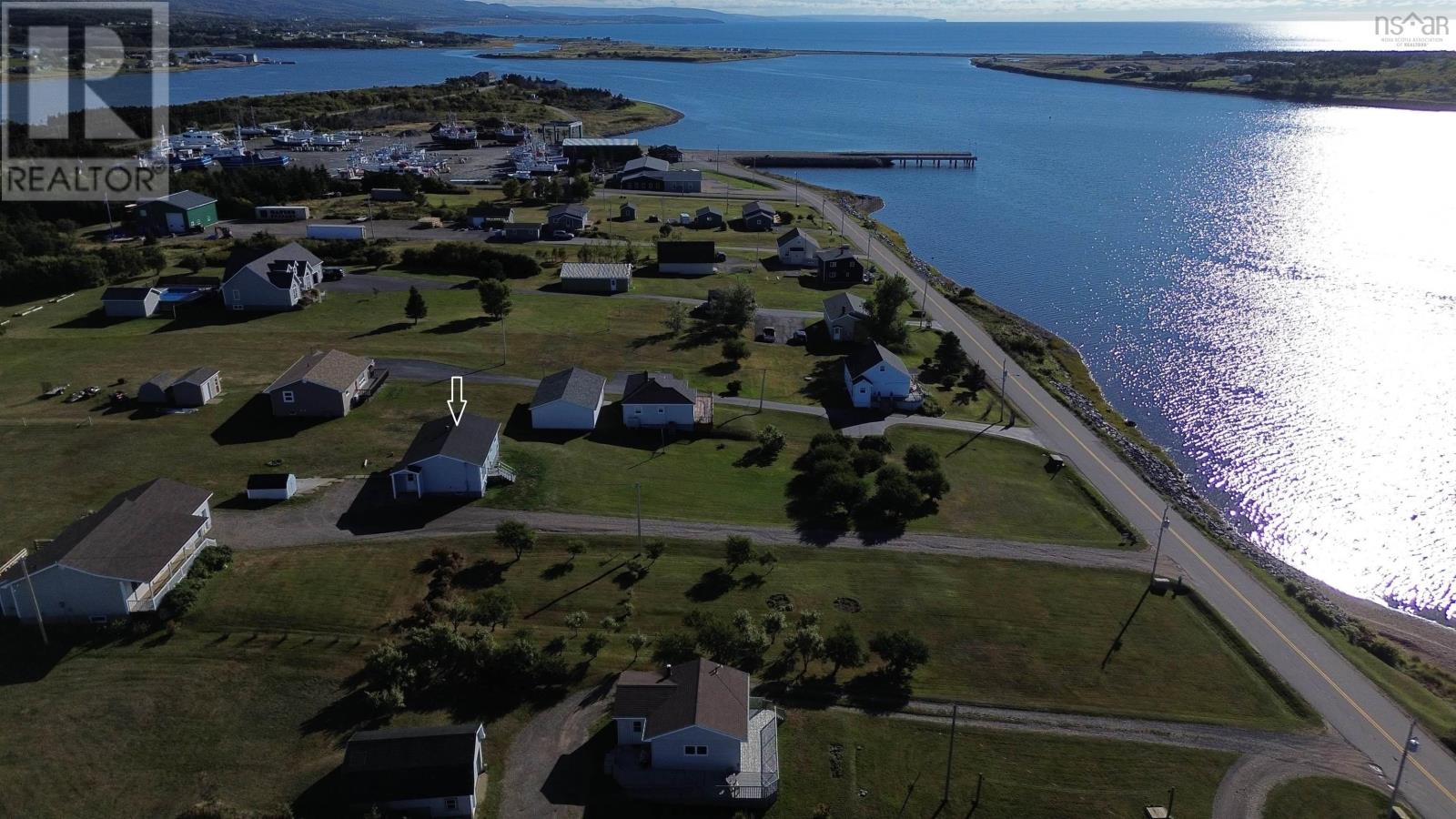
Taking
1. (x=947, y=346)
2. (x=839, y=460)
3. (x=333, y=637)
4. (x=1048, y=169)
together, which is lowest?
(x=333, y=637)

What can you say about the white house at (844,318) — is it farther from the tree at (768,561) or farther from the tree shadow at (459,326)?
the tree at (768,561)

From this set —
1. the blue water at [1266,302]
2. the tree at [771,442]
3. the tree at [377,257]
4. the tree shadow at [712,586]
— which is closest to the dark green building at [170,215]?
the tree at [377,257]

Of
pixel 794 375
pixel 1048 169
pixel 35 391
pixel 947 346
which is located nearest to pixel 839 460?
pixel 794 375

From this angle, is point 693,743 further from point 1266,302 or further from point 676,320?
point 1266,302

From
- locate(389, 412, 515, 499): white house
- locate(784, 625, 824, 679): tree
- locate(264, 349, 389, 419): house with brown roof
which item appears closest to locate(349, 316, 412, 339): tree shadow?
locate(264, 349, 389, 419): house with brown roof

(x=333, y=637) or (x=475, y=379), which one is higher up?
(x=475, y=379)

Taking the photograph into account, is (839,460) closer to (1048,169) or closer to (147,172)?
(147,172)

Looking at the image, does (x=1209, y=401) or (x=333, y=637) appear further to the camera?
(x=1209, y=401)
